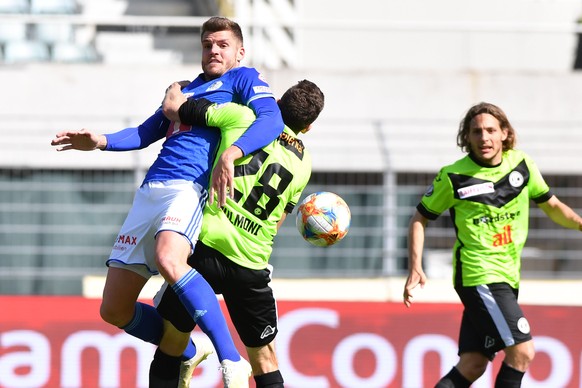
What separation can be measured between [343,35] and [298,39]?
2.11 feet

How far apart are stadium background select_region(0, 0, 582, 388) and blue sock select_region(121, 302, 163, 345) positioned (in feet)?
8.66

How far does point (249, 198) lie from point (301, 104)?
0.64m

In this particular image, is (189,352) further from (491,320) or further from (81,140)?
(491,320)

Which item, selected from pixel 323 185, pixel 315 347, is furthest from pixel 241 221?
pixel 323 185

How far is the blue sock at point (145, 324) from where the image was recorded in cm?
618

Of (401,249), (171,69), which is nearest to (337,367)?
(401,249)

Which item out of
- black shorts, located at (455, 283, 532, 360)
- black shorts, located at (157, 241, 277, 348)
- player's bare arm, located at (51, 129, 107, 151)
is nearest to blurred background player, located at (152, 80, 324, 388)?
black shorts, located at (157, 241, 277, 348)

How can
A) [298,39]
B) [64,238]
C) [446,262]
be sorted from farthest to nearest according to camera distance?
[298,39], [446,262], [64,238]

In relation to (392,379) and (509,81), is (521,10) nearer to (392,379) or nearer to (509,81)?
(509,81)

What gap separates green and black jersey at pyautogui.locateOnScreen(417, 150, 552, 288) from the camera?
6934 mm

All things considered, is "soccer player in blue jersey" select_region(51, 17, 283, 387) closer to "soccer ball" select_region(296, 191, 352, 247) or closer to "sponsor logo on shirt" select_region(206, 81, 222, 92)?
"sponsor logo on shirt" select_region(206, 81, 222, 92)

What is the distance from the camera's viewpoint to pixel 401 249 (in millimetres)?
11703

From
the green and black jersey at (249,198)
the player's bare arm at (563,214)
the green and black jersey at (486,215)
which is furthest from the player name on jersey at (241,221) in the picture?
the player's bare arm at (563,214)

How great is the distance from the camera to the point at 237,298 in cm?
604
